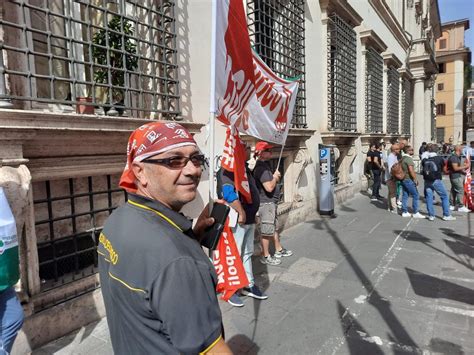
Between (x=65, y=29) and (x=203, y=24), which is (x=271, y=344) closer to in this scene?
(x=65, y=29)

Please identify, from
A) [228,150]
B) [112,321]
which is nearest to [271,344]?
[228,150]

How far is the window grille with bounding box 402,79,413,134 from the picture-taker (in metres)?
18.7

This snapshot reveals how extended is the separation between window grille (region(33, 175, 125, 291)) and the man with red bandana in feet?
7.57

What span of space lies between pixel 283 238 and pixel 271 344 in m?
3.45

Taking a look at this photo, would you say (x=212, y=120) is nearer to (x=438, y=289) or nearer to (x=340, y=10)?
(x=438, y=289)

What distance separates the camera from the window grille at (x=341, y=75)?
9141 millimetres

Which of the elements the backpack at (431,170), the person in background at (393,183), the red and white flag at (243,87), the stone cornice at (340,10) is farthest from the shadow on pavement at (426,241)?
the stone cornice at (340,10)

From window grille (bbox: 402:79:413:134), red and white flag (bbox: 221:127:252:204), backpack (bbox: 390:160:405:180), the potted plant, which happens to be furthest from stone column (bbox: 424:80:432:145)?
the potted plant

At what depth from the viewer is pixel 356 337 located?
10.3ft

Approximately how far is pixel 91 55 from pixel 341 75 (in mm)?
8050

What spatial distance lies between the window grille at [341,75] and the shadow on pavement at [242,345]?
271 inches

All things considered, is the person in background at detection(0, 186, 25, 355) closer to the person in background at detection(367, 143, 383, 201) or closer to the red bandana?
the red bandana

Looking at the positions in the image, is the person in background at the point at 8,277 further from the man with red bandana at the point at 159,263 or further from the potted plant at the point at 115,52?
the potted plant at the point at 115,52

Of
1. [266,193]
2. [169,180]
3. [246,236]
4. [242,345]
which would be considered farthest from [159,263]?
[266,193]
